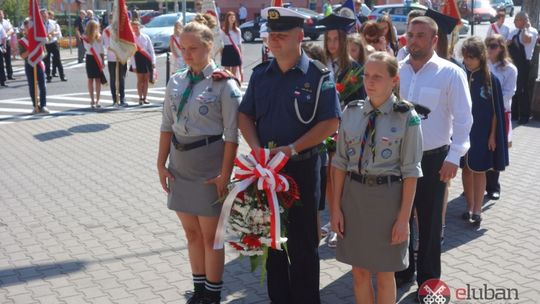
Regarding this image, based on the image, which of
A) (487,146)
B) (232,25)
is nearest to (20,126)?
(232,25)

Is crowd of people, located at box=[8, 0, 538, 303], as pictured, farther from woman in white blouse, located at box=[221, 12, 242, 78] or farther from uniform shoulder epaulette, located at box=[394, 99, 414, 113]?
woman in white blouse, located at box=[221, 12, 242, 78]

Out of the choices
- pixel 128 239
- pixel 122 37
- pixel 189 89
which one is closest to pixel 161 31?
pixel 122 37

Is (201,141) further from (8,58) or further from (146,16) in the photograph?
(146,16)

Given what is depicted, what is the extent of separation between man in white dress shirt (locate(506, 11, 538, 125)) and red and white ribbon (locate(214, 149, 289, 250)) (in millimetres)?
9421

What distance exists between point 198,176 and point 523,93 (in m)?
9.37

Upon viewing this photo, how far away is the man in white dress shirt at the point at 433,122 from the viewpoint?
5.04 metres

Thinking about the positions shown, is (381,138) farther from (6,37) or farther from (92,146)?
(6,37)

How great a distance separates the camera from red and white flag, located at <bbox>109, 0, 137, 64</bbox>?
44.9 ft

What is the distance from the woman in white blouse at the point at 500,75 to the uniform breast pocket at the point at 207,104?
4244 millimetres

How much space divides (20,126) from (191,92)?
9.21 m

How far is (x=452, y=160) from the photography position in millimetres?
4965

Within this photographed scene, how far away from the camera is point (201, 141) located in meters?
4.95

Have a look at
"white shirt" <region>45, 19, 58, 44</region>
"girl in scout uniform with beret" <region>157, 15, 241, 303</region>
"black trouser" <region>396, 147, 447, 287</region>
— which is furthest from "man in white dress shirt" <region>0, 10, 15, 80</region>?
"black trouser" <region>396, 147, 447, 287</region>

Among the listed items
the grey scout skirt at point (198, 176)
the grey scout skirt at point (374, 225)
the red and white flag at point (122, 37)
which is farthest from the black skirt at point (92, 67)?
the grey scout skirt at point (374, 225)
